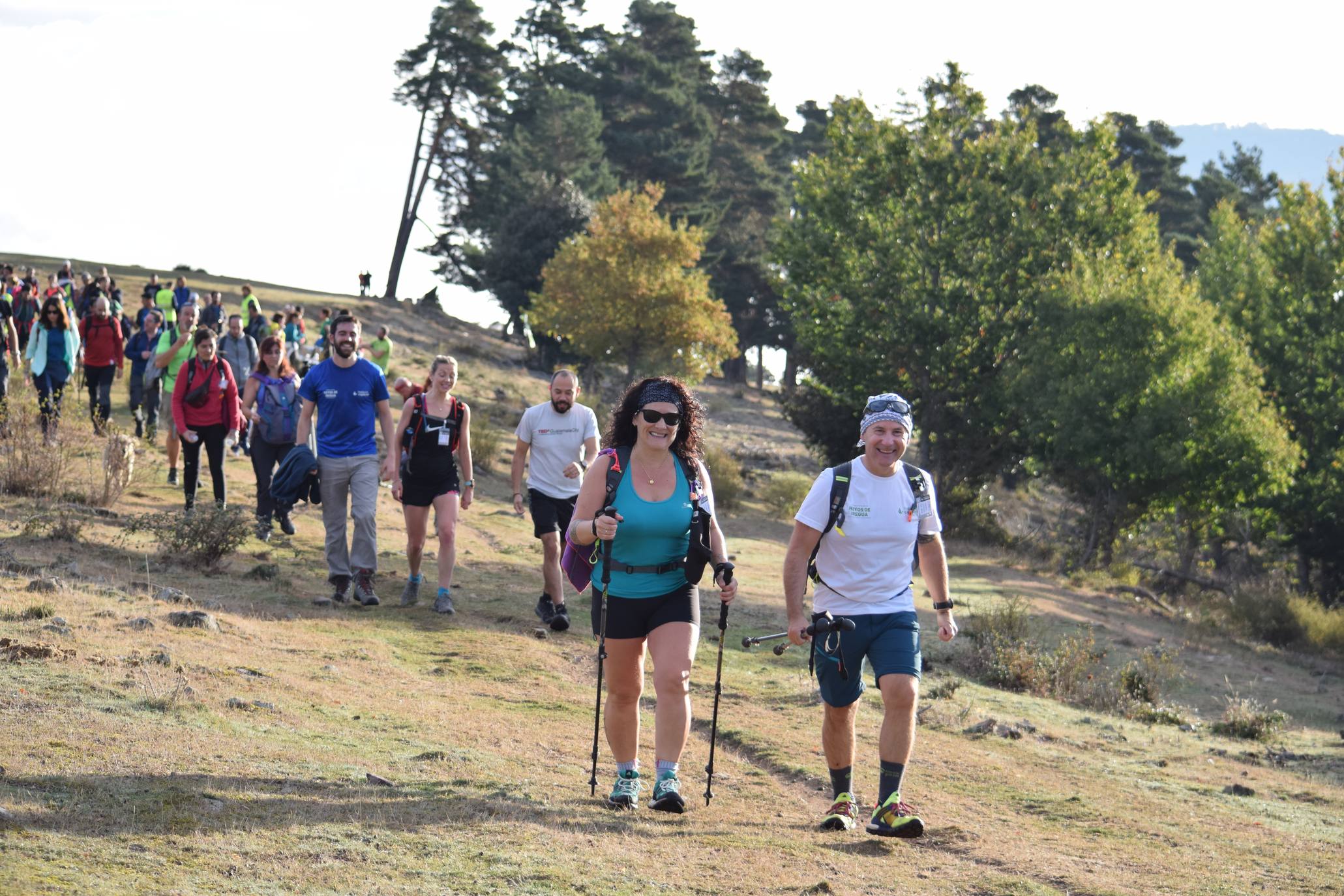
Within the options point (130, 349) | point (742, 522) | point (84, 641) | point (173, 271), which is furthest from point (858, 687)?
point (173, 271)

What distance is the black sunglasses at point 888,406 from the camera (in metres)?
6.85

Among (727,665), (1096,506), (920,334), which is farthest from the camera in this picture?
(920,334)

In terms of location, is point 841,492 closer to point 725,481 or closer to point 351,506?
point 351,506

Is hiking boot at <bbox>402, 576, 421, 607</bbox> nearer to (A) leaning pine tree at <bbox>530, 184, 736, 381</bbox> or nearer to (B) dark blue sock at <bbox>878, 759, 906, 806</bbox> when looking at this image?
(B) dark blue sock at <bbox>878, 759, 906, 806</bbox>

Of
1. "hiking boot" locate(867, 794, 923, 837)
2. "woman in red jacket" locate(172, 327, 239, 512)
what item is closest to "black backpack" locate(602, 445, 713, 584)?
"hiking boot" locate(867, 794, 923, 837)

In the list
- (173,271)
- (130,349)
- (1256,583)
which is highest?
(173,271)

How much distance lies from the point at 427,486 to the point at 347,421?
3.12 feet

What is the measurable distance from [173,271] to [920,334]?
36.7 meters

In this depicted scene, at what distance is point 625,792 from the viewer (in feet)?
22.4

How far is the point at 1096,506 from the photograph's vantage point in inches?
1364

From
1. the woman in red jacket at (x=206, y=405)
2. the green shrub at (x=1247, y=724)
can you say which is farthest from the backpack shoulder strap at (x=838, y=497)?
the green shrub at (x=1247, y=724)

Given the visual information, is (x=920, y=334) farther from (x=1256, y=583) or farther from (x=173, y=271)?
(x=173, y=271)

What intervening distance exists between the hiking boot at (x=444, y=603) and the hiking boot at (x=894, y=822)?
627cm

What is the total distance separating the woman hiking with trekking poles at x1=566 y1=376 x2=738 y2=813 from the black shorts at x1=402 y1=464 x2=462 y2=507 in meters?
4.98
